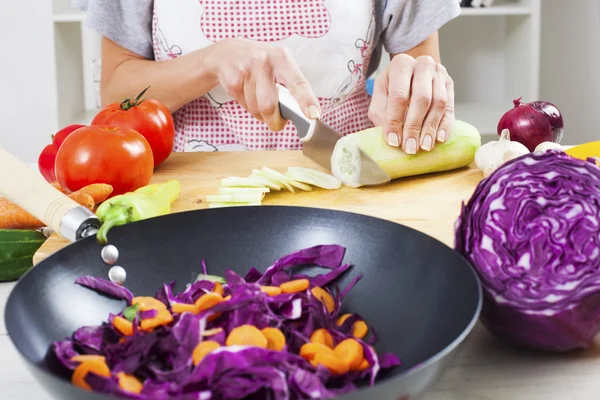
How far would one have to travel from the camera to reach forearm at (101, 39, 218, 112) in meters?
1.57

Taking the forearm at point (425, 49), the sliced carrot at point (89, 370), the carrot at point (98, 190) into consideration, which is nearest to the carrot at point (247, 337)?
the sliced carrot at point (89, 370)

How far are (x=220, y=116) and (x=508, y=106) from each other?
5.45 ft

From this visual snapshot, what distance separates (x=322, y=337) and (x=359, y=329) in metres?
0.06

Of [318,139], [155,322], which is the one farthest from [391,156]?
[155,322]

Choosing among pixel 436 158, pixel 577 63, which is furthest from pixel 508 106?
pixel 436 158

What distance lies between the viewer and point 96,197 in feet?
3.76

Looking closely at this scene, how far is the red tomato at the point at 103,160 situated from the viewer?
3.93 feet

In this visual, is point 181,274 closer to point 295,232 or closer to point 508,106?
point 295,232

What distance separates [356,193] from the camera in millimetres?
1269

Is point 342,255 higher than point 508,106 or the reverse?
higher

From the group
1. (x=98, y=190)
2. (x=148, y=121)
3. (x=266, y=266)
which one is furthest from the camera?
(x=148, y=121)

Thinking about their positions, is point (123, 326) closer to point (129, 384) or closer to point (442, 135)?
point (129, 384)

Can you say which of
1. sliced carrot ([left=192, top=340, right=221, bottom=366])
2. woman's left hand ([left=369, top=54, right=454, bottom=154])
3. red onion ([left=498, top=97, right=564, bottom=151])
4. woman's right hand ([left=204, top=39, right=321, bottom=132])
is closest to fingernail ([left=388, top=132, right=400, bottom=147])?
woman's left hand ([left=369, top=54, right=454, bottom=154])

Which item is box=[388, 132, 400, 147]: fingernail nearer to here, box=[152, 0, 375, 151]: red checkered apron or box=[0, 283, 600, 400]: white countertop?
box=[152, 0, 375, 151]: red checkered apron
